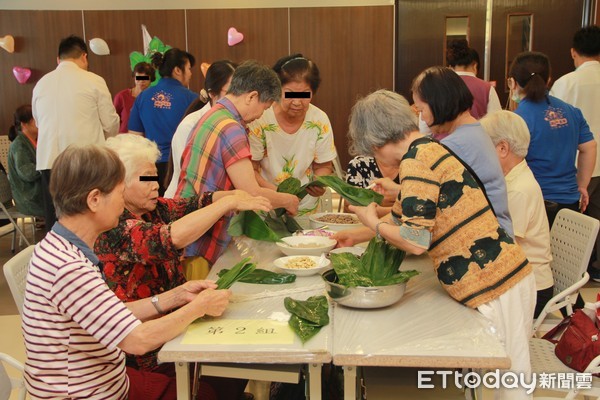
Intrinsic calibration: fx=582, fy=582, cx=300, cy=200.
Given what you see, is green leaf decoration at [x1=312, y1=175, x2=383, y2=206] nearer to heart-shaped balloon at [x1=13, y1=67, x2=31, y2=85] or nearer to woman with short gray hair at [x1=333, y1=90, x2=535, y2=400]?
woman with short gray hair at [x1=333, y1=90, x2=535, y2=400]

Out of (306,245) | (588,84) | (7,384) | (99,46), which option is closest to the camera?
(7,384)

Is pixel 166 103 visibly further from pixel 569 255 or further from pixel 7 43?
pixel 7 43

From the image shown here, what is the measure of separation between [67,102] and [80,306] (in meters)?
3.65

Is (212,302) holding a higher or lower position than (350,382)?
higher

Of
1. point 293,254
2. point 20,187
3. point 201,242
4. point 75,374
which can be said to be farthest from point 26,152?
point 75,374

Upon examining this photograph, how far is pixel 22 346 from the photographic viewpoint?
355cm

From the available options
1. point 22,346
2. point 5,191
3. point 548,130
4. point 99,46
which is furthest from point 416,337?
point 99,46

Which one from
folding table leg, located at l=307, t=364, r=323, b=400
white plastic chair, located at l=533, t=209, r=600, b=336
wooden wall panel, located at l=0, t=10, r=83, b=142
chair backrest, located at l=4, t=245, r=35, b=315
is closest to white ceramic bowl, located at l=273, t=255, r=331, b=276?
folding table leg, located at l=307, t=364, r=323, b=400

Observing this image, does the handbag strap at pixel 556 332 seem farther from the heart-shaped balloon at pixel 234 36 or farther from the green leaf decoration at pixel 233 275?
the heart-shaped balloon at pixel 234 36

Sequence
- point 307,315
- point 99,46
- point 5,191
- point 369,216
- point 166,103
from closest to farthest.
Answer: point 307,315 → point 369,216 → point 166,103 → point 5,191 → point 99,46

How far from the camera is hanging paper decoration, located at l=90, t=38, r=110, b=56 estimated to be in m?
6.93

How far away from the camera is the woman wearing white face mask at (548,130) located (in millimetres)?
3529

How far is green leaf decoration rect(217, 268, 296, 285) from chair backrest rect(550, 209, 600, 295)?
50.8 inches

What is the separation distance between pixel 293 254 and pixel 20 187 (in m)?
3.75
